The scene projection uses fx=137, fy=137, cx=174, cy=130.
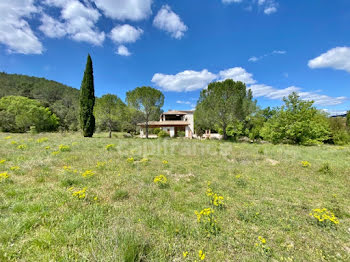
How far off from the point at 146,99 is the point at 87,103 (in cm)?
797

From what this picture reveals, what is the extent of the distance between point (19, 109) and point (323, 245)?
38822mm

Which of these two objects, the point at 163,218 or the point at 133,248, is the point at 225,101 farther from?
the point at 133,248

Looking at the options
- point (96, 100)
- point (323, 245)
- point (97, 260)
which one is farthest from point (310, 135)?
point (96, 100)

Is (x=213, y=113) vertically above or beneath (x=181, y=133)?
above

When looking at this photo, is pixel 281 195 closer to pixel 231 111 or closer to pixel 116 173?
pixel 116 173

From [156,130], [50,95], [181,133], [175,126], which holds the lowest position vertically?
[181,133]

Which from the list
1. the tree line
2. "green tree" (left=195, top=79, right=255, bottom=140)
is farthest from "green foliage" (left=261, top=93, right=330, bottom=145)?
"green tree" (left=195, top=79, right=255, bottom=140)

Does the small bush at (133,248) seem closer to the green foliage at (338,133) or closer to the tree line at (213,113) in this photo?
the tree line at (213,113)

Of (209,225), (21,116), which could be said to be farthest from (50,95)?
(209,225)

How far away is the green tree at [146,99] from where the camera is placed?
746 inches

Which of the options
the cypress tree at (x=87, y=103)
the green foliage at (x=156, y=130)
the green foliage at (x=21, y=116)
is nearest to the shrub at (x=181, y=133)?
the green foliage at (x=156, y=130)

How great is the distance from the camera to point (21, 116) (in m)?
23.0

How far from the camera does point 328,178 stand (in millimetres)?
5789

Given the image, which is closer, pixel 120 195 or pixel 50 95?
pixel 120 195
